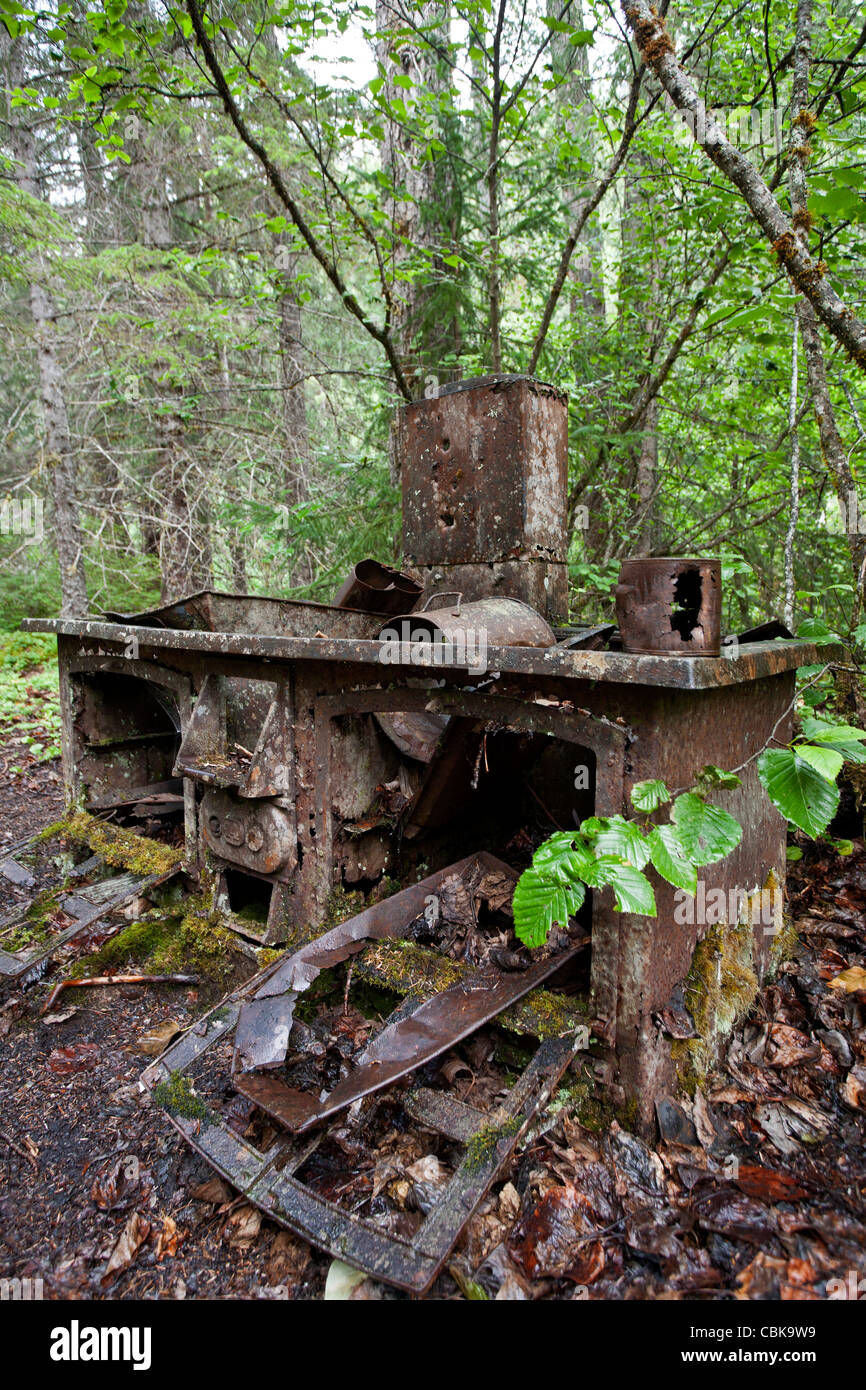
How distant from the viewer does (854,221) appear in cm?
353

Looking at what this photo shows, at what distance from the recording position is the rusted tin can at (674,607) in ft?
7.84

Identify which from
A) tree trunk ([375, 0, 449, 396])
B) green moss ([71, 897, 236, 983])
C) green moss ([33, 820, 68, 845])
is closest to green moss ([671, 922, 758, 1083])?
green moss ([71, 897, 236, 983])

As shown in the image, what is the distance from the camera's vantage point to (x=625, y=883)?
6.51ft

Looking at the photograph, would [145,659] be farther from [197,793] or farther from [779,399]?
[779,399]

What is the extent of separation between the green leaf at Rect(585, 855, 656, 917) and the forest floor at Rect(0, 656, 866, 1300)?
3.47 feet

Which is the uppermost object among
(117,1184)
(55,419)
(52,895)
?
(55,419)

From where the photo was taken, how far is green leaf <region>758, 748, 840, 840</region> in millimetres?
2119

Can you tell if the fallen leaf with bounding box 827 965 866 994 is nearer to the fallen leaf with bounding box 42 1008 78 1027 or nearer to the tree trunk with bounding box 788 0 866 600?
the tree trunk with bounding box 788 0 866 600

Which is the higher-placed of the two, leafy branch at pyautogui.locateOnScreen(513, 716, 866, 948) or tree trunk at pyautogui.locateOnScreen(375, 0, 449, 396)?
tree trunk at pyautogui.locateOnScreen(375, 0, 449, 396)

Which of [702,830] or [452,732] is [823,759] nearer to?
[702,830]

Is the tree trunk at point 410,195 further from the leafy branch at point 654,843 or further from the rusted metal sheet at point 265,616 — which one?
the leafy branch at point 654,843

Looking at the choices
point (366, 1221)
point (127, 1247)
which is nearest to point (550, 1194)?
point (366, 1221)

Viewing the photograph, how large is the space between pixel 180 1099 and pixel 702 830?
2131mm

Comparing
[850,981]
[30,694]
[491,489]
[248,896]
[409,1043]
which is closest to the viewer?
[409,1043]
